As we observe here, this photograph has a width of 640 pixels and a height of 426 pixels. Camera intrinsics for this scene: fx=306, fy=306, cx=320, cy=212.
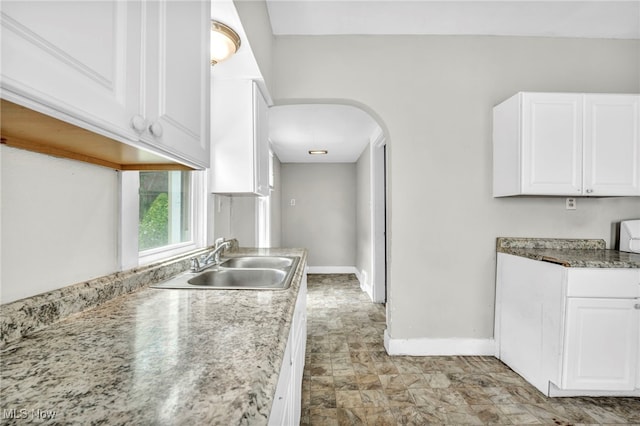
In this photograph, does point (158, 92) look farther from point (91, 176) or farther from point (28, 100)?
point (91, 176)

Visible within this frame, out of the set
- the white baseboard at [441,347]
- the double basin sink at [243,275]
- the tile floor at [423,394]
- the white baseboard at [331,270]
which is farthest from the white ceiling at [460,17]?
the white baseboard at [331,270]

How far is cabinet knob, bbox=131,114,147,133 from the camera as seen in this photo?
0.64 meters

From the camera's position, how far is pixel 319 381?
2109mm

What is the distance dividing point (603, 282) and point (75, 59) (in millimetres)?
2571

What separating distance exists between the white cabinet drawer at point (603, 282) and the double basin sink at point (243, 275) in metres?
1.67

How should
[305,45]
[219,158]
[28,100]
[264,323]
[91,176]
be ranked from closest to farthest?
[28,100], [264,323], [91,176], [219,158], [305,45]

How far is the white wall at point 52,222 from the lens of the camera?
73 centimetres

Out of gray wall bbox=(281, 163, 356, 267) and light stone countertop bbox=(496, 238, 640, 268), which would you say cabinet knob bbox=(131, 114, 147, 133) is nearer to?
light stone countertop bbox=(496, 238, 640, 268)

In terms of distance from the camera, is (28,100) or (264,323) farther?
(264,323)

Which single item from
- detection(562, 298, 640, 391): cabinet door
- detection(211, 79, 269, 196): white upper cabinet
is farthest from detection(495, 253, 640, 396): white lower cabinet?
detection(211, 79, 269, 196): white upper cabinet

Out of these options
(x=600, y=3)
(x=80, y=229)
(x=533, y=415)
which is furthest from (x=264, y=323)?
(x=600, y=3)

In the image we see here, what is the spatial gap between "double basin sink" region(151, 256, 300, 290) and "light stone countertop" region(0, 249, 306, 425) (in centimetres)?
35

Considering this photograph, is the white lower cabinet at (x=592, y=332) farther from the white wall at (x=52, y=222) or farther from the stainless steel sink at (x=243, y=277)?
the white wall at (x=52, y=222)

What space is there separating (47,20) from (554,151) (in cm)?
268
